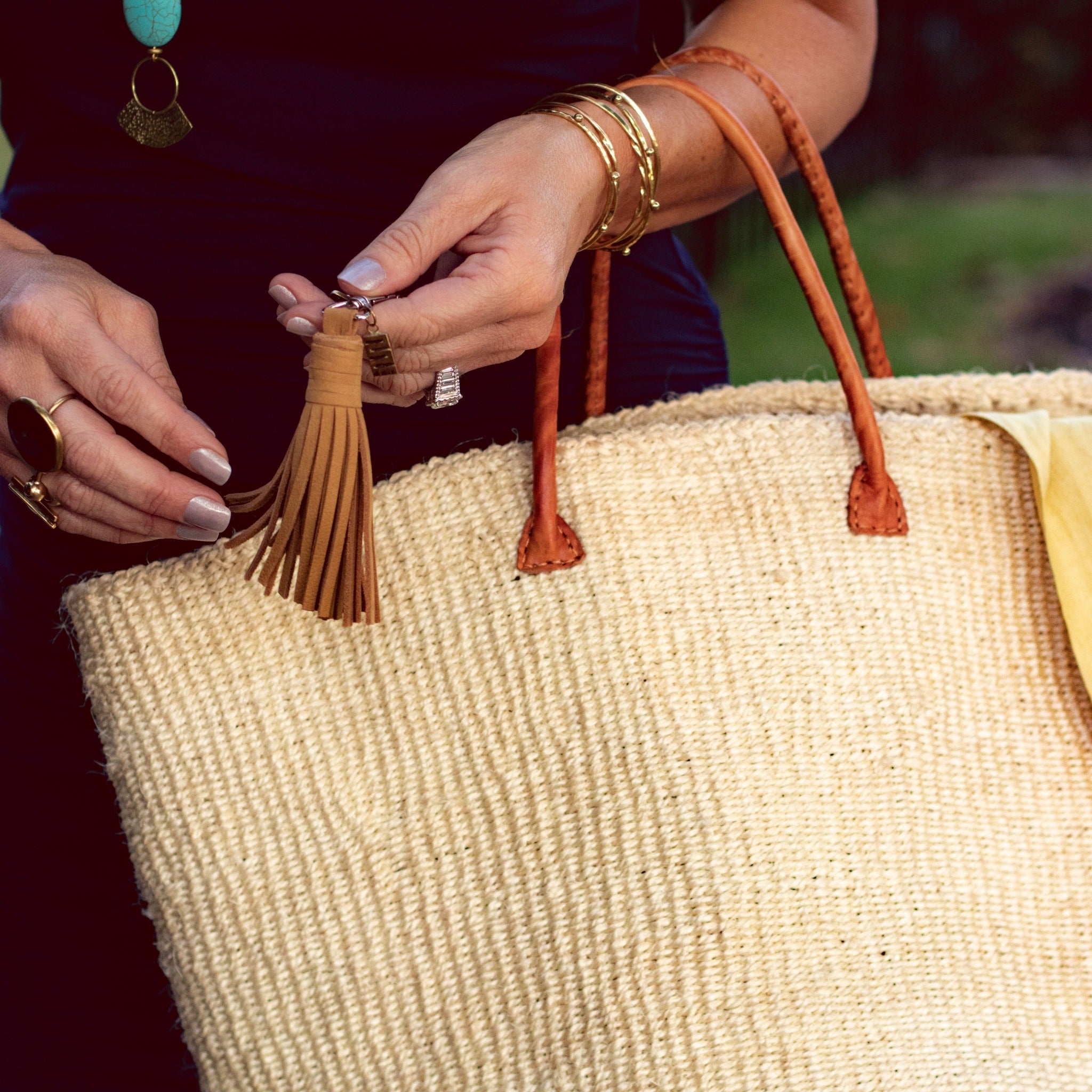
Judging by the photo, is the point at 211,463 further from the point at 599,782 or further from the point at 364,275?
the point at 599,782

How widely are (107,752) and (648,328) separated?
0.58 m

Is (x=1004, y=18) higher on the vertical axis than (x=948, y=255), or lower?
higher

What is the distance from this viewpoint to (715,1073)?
2.57ft

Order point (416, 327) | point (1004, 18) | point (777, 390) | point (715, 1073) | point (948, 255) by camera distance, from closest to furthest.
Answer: point (416, 327) → point (715, 1073) → point (777, 390) → point (948, 255) → point (1004, 18)

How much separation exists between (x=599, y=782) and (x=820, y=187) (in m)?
0.54

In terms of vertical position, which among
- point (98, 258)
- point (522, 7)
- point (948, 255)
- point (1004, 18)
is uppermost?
point (522, 7)

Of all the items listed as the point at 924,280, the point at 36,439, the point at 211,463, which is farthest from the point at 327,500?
the point at 924,280

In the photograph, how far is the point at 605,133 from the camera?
80 centimetres

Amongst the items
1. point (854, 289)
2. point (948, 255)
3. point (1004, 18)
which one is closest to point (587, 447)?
point (854, 289)

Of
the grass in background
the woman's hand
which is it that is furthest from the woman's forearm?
the grass in background

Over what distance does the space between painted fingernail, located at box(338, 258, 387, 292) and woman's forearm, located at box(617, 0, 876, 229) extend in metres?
0.28

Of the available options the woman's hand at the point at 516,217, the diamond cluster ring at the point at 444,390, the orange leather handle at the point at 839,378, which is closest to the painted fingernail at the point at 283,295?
the woman's hand at the point at 516,217

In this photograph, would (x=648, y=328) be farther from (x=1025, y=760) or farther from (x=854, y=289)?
(x=1025, y=760)

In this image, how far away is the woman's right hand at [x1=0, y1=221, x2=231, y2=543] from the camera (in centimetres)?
70
